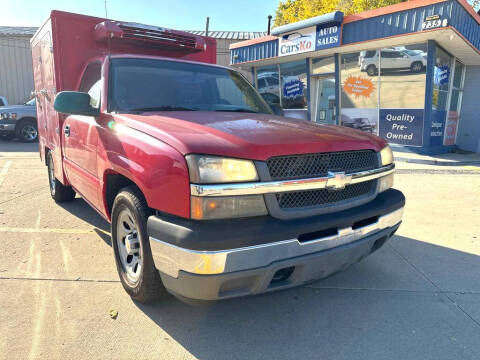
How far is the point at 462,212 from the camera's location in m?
5.06

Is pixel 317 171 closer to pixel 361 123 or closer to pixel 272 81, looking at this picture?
pixel 361 123

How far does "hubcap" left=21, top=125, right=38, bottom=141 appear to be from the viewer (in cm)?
1327

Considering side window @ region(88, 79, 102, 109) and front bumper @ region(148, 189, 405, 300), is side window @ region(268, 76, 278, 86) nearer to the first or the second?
side window @ region(88, 79, 102, 109)

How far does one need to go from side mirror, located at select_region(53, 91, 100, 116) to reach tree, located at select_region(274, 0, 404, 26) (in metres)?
20.4

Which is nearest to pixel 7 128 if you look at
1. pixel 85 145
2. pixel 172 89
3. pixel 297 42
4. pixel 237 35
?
pixel 297 42

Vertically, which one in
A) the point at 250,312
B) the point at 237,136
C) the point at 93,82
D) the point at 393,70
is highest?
the point at 393,70

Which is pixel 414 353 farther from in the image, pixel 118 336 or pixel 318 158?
pixel 118 336

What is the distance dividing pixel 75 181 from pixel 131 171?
187cm

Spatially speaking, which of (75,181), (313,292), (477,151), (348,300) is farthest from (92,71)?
(477,151)

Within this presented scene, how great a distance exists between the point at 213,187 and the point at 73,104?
5.48 feet

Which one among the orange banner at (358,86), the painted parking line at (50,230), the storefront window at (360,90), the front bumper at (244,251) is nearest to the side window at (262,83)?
→ the storefront window at (360,90)

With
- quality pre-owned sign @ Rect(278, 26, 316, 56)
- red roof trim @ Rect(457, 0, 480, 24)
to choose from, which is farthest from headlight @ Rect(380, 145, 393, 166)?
quality pre-owned sign @ Rect(278, 26, 316, 56)

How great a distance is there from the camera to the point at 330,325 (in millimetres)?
2439

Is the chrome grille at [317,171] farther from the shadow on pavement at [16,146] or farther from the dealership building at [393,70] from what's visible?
the shadow on pavement at [16,146]
